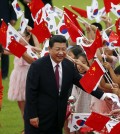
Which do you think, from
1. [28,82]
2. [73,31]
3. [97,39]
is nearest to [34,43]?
[73,31]

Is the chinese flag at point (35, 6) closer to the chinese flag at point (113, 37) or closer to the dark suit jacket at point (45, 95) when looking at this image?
the chinese flag at point (113, 37)

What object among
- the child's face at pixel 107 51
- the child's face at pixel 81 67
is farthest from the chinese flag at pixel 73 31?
the child's face at pixel 81 67

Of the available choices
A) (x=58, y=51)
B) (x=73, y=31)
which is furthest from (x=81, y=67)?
(x=58, y=51)

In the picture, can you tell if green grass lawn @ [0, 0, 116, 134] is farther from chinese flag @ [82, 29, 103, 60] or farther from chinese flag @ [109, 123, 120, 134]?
chinese flag @ [109, 123, 120, 134]

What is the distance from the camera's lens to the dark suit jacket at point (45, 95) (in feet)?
26.8

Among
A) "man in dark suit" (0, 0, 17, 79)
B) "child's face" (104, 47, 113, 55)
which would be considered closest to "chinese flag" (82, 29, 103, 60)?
"child's face" (104, 47, 113, 55)

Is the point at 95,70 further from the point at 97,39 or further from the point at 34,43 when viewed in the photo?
the point at 34,43

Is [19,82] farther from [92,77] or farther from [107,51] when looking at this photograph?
[92,77]

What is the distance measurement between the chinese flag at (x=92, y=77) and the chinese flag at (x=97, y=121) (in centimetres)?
45

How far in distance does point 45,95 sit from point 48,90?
71 millimetres

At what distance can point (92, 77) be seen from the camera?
27.1 feet

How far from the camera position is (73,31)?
33.0ft

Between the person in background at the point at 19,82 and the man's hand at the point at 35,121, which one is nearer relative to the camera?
the man's hand at the point at 35,121

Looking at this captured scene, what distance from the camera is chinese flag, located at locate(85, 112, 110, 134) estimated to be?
781cm
